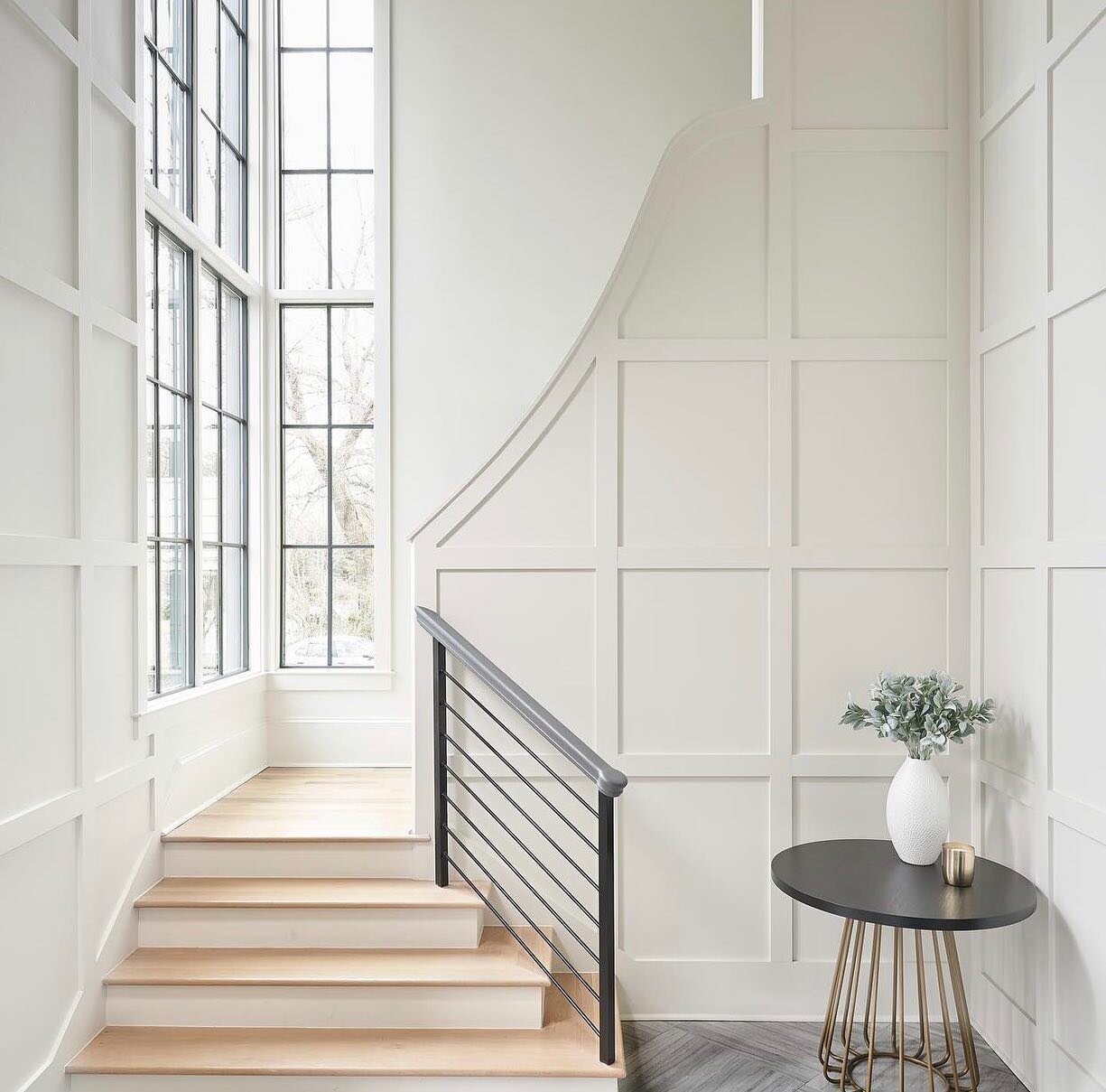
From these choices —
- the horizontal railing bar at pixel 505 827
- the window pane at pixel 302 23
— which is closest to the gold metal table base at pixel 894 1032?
the horizontal railing bar at pixel 505 827

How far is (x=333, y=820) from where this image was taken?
3.07 metres

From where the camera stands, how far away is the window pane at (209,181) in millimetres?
3568

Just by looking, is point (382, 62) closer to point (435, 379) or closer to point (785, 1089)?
point (435, 379)

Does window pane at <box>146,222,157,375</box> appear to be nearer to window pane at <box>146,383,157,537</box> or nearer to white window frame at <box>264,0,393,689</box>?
window pane at <box>146,383,157,537</box>

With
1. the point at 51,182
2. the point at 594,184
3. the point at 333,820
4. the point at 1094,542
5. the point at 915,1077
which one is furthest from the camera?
the point at 594,184

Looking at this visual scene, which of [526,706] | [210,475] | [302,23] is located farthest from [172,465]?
[302,23]

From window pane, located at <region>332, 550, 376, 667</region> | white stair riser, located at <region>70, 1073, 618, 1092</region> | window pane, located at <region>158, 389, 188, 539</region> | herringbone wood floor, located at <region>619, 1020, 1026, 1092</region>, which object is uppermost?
window pane, located at <region>158, 389, 188, 539</region>

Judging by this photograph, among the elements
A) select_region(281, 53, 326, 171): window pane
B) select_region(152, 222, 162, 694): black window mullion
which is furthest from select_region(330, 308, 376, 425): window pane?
select_region(152, 222, 162, 694): black window mullion

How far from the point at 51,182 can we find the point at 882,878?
2.67 m

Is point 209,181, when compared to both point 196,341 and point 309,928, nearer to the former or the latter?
point 196,341

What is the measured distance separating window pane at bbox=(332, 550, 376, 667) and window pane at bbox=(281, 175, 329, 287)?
1.26 meters

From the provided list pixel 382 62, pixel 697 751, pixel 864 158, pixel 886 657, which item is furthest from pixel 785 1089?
pixel 382 62

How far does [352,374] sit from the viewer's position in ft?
13.7

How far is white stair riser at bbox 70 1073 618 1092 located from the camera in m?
2.29
